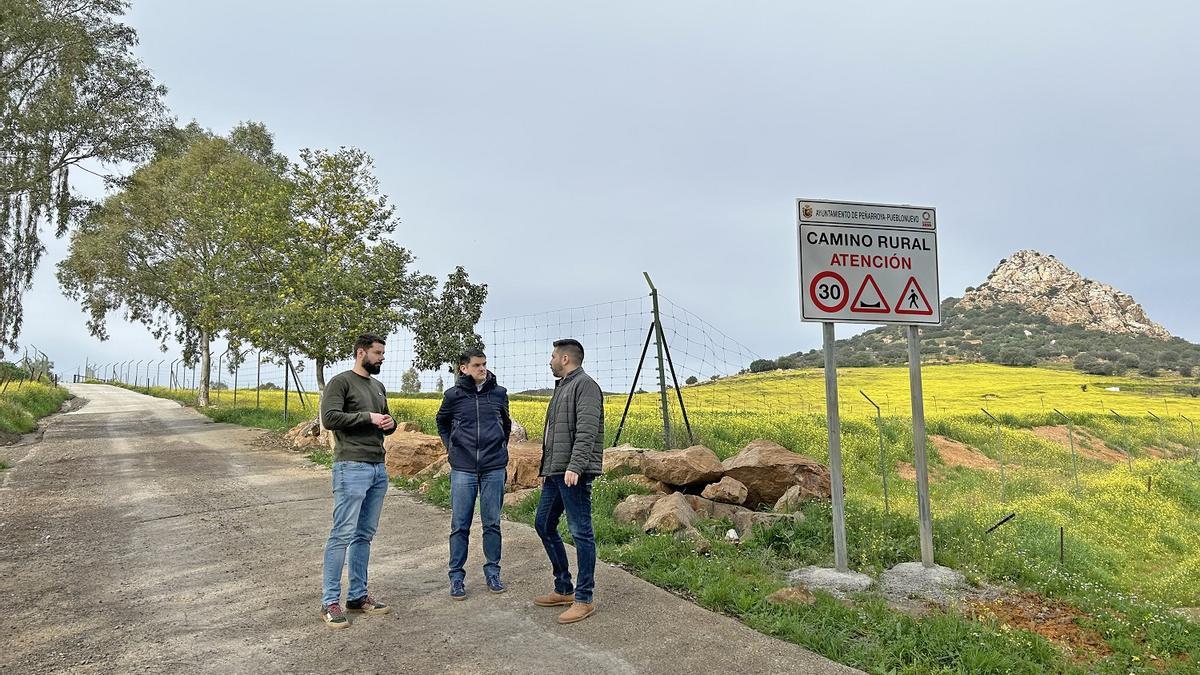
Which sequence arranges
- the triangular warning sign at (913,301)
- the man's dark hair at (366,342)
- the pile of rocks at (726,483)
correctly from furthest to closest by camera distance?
the pile of rocks at (726,483)
the triangular warning sign at (913,301)
the man's dark hair at (366,342)

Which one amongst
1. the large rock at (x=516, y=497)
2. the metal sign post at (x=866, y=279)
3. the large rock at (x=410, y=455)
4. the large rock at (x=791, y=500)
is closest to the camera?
the metal sign post at (x=866, y=279)

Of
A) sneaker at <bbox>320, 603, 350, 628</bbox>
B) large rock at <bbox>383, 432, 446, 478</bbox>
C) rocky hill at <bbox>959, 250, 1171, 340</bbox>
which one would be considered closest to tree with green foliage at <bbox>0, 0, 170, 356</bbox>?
large rock at <bbox>383, 432, 446, 478</bbox>

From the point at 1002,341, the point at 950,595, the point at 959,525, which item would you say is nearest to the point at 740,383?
the point at 959,525

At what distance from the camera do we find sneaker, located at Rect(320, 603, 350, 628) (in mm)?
4895

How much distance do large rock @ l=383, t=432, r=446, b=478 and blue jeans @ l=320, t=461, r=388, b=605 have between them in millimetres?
6493

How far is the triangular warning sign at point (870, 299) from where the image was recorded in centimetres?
665

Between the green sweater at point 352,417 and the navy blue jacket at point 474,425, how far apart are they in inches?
22.3

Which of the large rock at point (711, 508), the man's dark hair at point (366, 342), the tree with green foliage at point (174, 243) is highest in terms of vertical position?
the tree with green foliage at point (174, 243)

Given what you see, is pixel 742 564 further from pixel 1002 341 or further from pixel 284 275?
pixel 1002 341

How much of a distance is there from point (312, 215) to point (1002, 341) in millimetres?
112013

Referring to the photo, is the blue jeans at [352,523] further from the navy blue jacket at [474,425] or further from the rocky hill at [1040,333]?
the rocky hill at [1040,333]

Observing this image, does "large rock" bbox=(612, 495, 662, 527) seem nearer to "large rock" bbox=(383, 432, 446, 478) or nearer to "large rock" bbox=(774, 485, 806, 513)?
"large rock" bbox=(774, 485, 806, 513)

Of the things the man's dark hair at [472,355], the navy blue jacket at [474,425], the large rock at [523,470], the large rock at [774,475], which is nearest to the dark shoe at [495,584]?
the navy blue jacket at [474,425]

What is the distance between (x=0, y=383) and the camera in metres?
30.7
